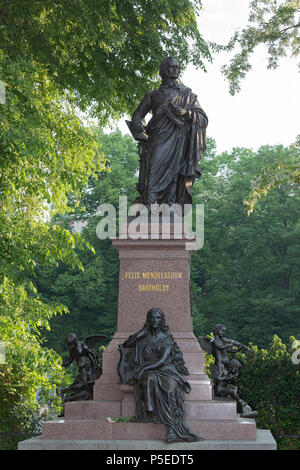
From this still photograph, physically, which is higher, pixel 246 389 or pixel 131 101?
pixel 131 101

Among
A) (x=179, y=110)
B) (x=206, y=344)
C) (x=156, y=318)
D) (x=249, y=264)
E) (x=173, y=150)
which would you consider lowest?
(x=206, y=344)

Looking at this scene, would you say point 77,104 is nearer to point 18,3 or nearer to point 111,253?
point 18,3

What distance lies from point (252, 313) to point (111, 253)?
6627 mm

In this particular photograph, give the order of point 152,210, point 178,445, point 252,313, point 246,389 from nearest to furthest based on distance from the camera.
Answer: point 178,445
point 152,210
point 246,389
point 252,313

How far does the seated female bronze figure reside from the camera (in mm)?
7668

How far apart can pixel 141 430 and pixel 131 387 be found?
588mm

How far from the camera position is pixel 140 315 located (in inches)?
348

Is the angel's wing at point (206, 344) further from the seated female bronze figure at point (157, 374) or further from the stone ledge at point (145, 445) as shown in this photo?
the stone ledge at point (145, 445)

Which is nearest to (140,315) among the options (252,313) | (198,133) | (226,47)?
(198,133)

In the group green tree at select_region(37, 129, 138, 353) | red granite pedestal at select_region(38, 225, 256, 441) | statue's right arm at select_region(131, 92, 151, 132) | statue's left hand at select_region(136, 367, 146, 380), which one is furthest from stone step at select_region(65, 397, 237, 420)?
green tree at select_region(37, 129, 138, 353)

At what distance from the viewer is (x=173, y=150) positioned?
9984 mm

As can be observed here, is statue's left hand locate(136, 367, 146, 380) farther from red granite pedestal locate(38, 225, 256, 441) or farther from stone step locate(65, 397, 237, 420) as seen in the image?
stone step locate(65, 397, 237, 420)

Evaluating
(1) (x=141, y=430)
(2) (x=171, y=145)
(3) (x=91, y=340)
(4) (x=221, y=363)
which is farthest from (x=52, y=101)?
(1) (x=141, y=430)

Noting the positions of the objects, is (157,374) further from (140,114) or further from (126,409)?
(140,114)
